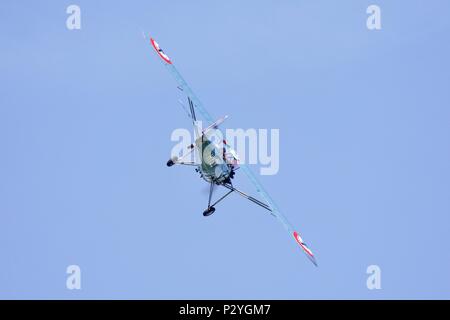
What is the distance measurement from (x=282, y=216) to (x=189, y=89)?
9278mm

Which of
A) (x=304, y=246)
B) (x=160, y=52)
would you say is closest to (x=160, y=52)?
(x=160, y=52)

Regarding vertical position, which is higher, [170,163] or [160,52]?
[160,52]

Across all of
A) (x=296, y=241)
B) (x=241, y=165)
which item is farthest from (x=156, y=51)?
(x=296, y=241)

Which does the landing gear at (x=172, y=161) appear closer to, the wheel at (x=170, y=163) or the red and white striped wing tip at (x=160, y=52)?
the wheel at (x=170, y=163)

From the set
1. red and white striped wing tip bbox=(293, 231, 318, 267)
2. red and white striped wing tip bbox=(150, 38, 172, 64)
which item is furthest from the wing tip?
red and white striped wing tip bbox=(293, 231, 318, 267)

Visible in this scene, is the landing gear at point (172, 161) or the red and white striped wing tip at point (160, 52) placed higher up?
the red and white striped wing tip at point (160, 52)

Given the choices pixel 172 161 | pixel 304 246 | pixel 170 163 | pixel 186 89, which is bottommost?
pixel 304 246

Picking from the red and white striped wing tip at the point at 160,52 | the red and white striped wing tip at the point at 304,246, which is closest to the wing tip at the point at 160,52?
the red and white striped wing tip at the point at 160,52

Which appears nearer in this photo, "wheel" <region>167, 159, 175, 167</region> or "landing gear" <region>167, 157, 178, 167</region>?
"landing gear" <region>167, 157, 178, 167</region>

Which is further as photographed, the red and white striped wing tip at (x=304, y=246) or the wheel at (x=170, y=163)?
the red and white striped wing tip at (x=304, y=246)

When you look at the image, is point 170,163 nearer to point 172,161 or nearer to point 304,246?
point 172,161

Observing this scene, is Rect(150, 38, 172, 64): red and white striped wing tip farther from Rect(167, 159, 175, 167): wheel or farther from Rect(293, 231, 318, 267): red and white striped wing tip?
Rect(293, 231, 318, 267): red and white striped wing tip
